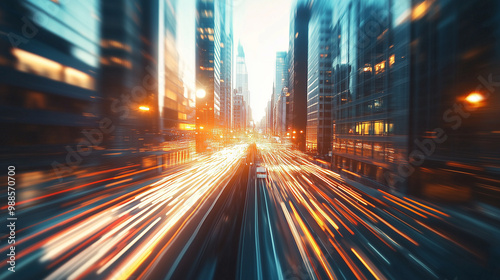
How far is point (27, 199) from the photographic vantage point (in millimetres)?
11117

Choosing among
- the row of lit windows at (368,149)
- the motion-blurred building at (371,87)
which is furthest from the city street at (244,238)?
the motion-blurred building at (371,87)

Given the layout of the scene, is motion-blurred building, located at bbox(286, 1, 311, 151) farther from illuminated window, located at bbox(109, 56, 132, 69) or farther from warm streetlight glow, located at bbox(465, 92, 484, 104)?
illuminated window, located at bbox(109, 56, 132, 69)

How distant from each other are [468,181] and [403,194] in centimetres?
399

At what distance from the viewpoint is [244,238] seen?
306 inches

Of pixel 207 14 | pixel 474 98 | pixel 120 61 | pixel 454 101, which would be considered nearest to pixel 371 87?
pixel 454 101

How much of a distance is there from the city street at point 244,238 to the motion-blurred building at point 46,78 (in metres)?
9.32

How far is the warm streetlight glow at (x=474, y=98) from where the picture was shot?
11728 mm

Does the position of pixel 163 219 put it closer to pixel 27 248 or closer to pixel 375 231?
pixel 27 248

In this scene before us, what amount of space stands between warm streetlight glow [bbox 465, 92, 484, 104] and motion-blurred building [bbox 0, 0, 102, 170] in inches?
1401

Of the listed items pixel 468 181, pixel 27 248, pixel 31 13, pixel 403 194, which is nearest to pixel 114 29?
pixel 31 13

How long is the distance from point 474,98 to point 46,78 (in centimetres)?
3790

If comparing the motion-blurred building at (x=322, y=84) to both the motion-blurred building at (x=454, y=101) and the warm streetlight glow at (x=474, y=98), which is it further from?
the warm streetlight glow at (x=474, y=98)

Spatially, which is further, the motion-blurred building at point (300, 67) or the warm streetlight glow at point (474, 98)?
the motion-blurred building at point (300, 67)

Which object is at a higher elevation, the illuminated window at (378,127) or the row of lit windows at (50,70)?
the row of lit windows at (50,70)
